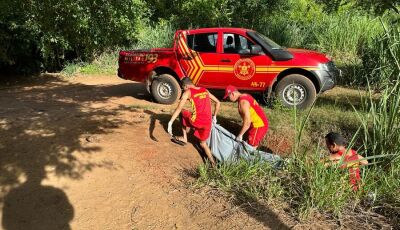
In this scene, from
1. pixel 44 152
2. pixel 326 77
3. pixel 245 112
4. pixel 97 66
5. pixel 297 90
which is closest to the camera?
pixel 44 152

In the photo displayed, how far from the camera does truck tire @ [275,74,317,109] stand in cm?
845

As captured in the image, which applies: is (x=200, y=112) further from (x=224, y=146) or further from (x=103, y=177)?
(x=103, y=177)

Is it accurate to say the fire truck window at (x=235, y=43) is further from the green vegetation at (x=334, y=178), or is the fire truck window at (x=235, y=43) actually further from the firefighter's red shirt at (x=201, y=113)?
the green vegetation at (x=334, y=178)

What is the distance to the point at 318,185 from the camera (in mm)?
4348

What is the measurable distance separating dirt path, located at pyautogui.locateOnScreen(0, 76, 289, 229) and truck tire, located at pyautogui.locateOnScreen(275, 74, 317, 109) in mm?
2395

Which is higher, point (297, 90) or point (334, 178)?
point (297, 90)

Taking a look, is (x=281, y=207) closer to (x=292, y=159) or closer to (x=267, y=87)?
(x=292, y=159)

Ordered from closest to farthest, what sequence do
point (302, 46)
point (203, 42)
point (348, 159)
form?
point (348, 159) → point (203, 42) → point (302, 46)

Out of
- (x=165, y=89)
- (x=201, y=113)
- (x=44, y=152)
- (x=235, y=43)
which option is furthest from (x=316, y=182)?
(x=165, y=89)

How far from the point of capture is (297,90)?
28.1 feet

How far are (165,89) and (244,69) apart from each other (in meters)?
1.90

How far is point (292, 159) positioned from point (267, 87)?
3859 millimetres

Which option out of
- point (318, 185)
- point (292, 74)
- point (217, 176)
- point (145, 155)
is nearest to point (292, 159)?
point (318, 185)

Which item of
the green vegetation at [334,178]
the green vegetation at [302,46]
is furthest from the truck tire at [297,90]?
the green vegetation at [334,178]
